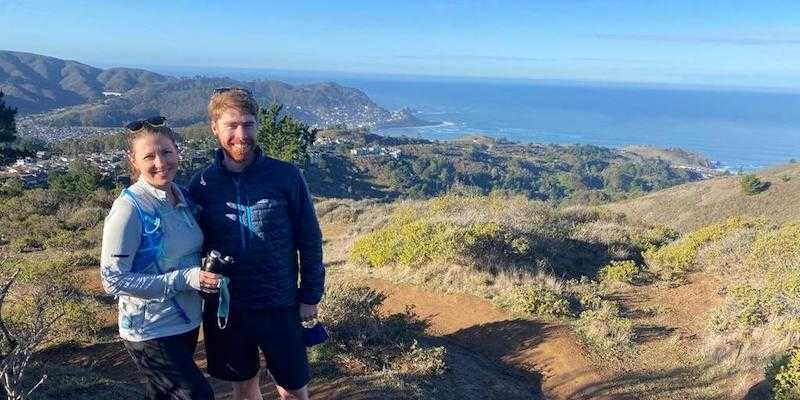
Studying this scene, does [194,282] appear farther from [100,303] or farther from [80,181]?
[80,181]

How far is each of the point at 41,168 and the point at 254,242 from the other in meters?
37.2


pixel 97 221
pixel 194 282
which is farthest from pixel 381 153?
pixel 194 282

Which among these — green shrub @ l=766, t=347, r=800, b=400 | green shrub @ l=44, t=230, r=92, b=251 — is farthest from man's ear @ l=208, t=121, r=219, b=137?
green shrub @ l=44, t=230, r=92, b=251

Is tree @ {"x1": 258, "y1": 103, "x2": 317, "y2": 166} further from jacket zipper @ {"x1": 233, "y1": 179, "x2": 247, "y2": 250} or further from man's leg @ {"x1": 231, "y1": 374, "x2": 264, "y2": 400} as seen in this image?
jacket zipper @ {"x1": 233, "y1": 179, "x2": 247, "y2": 250}

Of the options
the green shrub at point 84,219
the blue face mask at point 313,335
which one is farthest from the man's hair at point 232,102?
the green shrub at point 84,219

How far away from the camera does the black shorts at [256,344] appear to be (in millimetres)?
2670

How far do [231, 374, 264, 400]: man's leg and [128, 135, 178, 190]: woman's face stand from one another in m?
1.18

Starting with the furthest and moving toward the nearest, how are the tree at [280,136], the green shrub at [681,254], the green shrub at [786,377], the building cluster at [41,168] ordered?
1. the building cluster at [41,168]
2. the tree at [280,136]
3. the green shrub at [681,254]
4. the green shrub at [786,377]

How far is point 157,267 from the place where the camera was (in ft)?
7.70

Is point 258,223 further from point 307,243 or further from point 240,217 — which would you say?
point 307,243

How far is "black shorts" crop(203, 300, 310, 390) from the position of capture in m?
2.67

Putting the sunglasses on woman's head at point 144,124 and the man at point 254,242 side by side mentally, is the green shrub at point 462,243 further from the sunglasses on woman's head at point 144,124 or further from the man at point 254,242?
the sunglasses on woman's head at point 144,124

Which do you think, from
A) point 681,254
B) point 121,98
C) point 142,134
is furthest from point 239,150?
point 121,98

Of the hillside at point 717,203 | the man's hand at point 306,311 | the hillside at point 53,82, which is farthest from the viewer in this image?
the hillside at point 53,82
